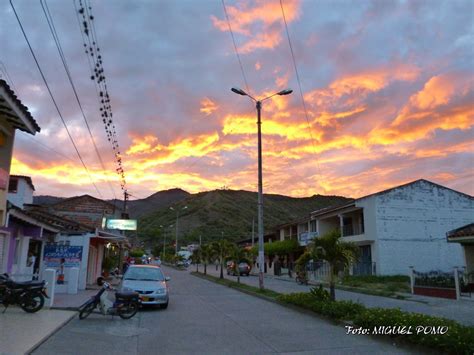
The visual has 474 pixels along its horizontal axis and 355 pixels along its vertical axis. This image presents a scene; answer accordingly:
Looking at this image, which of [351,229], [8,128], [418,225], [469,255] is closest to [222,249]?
[351,229]

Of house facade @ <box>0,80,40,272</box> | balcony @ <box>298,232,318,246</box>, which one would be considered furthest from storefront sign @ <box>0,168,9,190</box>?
balcony @ <box>298,232,318,246</box>

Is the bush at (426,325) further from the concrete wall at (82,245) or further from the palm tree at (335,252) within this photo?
the concrete wall at (82,245)

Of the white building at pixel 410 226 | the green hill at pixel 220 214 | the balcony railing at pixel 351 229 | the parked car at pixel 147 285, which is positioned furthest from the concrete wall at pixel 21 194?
the green hill at pixel 220 214

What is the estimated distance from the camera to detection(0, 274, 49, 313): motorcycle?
39.8 feet

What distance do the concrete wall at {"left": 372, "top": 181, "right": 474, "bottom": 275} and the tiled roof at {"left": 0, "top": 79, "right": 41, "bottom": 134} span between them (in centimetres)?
2938

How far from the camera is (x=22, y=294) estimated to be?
12.3m

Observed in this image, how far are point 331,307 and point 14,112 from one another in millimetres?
9741

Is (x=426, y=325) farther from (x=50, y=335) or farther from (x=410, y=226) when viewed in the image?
(x=410, y=226)

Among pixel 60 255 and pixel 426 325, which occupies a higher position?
pixel 60 255

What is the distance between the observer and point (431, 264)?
34531mm

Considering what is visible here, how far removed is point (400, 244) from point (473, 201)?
8.89 m

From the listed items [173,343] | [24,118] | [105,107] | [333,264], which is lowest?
[173,343]

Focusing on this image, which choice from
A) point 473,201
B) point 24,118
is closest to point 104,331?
point 24,118

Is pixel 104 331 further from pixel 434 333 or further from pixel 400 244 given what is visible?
pixel 400 244
